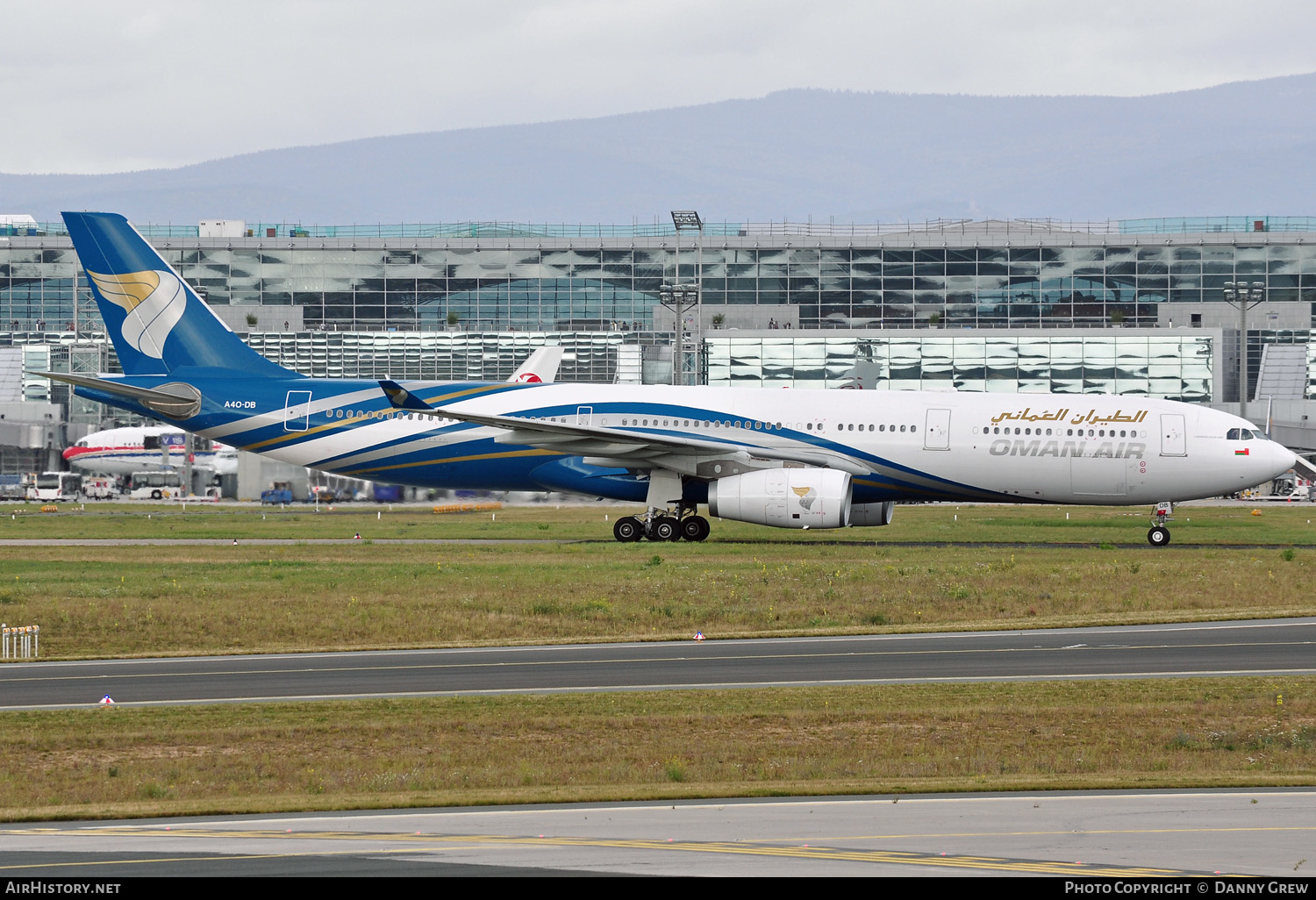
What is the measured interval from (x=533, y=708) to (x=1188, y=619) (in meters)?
14.6

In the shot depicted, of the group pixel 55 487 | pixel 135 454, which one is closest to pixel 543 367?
pixel 55 487

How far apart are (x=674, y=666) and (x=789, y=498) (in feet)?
54.8

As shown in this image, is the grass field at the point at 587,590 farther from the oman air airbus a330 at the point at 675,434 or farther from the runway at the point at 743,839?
the runway at the point at 743,839

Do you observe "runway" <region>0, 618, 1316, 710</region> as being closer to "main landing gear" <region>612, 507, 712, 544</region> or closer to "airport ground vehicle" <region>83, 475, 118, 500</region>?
"main landing gear" <region>612, 507, 712, 544</region>

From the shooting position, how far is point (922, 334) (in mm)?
97875

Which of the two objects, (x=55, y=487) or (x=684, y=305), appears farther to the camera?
(x=55, y=487)

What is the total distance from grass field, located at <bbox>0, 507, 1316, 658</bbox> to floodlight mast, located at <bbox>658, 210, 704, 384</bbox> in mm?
33938

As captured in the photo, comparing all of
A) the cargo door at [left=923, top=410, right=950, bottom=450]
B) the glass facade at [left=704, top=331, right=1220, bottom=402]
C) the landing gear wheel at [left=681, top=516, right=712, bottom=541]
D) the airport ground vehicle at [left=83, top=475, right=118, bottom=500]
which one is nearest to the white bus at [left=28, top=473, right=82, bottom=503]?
the airport ground vehicle at [left=83, top=475, right=118, bottom=500]

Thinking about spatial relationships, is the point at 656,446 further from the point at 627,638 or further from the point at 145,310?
the point at 145,310

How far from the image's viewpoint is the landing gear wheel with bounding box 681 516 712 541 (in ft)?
139

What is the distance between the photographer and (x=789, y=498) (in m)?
38.9

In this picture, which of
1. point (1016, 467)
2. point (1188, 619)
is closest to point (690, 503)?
point (1016, 467)

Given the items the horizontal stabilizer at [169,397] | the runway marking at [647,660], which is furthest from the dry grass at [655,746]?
the horizontal stabilizer at [169,397]

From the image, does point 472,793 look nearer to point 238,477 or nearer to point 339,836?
point 339,836
